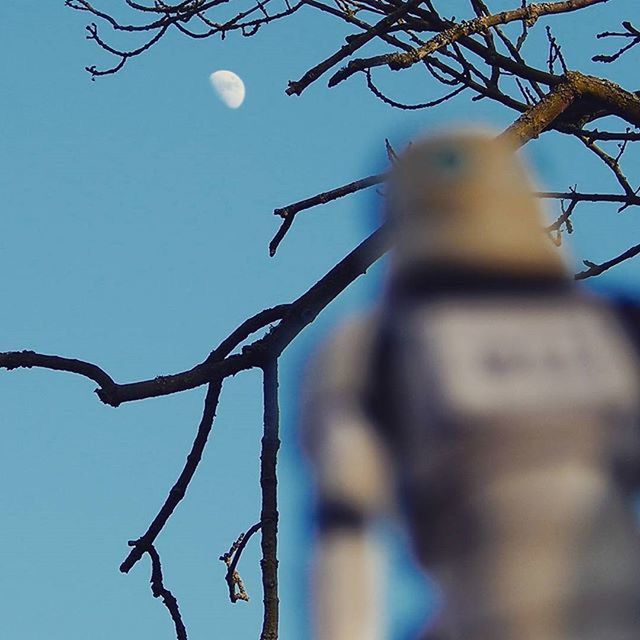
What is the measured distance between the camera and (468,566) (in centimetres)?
40

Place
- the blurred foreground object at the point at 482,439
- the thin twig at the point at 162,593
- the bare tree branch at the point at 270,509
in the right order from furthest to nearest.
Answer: the thin twig at the point at 162,593, the bare tree branch at the point at 270,509, the blurred foreground object at the point at 482,439

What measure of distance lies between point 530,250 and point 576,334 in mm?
43

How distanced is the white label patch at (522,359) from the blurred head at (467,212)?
0.07 feet

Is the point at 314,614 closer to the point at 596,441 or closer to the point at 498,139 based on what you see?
the point at 596,441

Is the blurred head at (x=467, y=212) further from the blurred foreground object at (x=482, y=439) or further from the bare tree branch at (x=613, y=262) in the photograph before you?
the bare tree branch at (x=613, y=262)

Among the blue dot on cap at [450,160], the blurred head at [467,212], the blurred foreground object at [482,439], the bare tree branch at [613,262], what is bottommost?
the blurred foreground object at [482,439]

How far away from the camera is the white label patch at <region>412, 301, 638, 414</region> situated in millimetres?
412

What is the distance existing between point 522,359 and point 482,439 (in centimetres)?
4

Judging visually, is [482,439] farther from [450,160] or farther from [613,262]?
[613,262]

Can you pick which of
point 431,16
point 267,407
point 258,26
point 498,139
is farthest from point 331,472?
point 258,26

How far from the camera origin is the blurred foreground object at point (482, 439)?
1.29ft

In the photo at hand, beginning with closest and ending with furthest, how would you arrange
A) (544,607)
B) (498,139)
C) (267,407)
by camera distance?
1. (544,607)
2. (498,139)
3. (267,407)

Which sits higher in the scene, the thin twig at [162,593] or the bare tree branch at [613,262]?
the bare tree branch at [613,262]

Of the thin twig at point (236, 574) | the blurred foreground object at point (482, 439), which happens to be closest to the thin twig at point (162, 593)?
the thin twig at point (236, 574)
